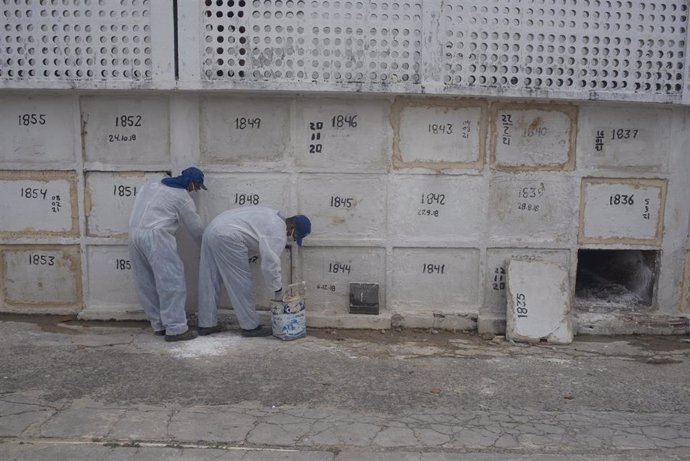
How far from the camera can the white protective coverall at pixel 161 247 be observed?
567 centimetres

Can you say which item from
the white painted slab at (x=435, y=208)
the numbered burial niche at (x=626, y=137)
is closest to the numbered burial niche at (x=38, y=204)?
the white painted slab at (x=435, y=208)

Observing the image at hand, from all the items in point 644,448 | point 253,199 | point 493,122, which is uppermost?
point 493,122

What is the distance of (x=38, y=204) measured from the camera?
243 inches

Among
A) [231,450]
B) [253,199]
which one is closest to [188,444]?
[231,450]

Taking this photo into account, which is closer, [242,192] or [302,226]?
[302,226]

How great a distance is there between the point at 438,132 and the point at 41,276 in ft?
13.1

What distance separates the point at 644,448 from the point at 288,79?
397 centimetres

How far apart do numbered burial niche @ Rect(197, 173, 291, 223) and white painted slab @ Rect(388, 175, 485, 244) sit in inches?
40.1

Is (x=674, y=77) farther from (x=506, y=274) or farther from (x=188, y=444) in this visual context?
(x=188, y=444)

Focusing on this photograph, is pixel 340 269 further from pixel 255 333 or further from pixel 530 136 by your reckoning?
pixel 530 136

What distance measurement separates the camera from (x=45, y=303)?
631cm

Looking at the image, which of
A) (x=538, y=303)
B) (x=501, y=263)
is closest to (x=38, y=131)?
(x=501, y=263)

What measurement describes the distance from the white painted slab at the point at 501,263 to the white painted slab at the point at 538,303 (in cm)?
9

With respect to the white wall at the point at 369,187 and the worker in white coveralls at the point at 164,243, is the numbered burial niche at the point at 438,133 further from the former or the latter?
the worker in white coveralls at the point at 164,243
